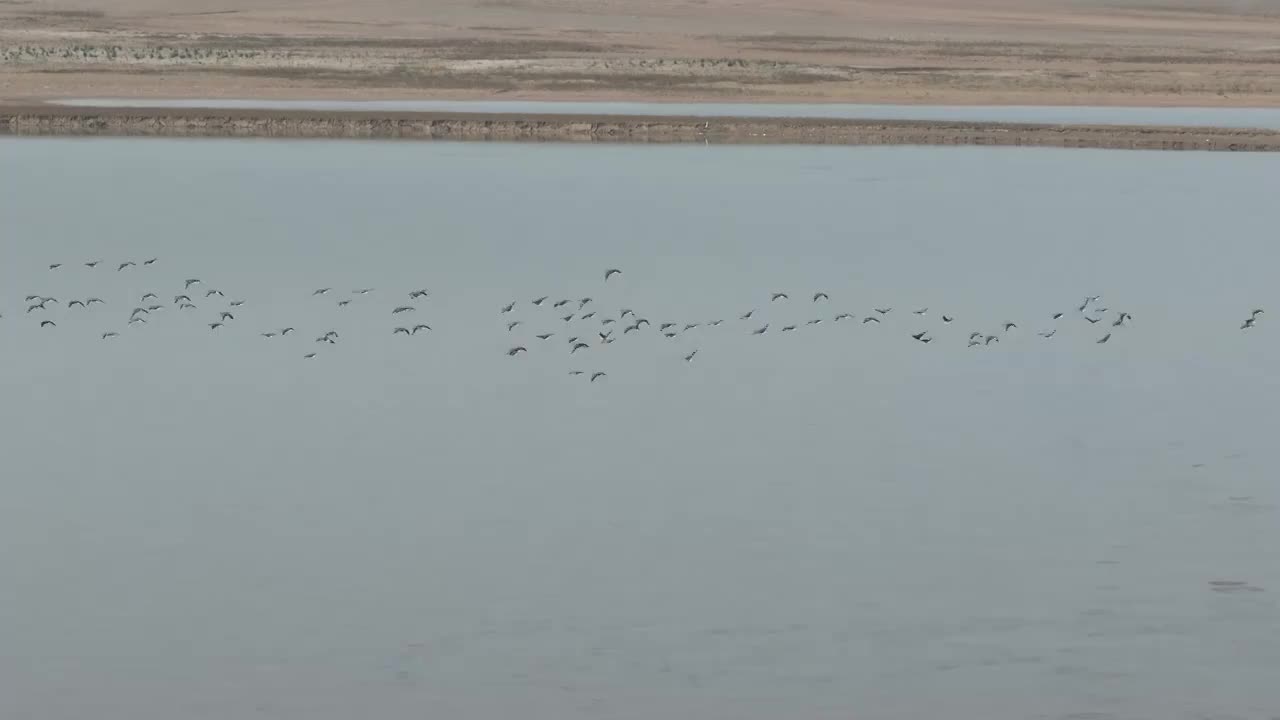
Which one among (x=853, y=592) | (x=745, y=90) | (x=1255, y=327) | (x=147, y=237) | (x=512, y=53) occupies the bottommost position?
(x=853, y=592)

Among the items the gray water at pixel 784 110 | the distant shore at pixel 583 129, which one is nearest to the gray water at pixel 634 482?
the distant shore at pixel 583 129

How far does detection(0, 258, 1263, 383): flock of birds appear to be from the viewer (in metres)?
22.7

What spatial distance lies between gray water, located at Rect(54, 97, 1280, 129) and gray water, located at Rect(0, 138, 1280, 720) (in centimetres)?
2470

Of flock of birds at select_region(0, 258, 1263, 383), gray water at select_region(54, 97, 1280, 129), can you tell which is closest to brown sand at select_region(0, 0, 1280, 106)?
gray water at select_region(54, 97, 1280, 129)

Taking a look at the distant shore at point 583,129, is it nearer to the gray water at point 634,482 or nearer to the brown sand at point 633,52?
the brown sand at point 633,52

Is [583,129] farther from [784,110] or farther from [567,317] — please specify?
[567,317]

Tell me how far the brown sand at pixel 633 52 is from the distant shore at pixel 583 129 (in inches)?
303

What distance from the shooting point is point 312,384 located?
19.6 meters

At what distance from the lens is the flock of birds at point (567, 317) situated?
74.4 ft

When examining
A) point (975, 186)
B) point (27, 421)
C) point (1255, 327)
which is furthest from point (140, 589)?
point (975, 186)

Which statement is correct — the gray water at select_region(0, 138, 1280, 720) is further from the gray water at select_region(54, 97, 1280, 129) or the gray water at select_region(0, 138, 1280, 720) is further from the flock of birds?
the gray water at select_region(54, 97, 1280, 129)

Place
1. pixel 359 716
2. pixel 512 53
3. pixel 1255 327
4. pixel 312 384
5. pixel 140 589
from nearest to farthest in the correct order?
pixel 359 716 → pixel 140 589 → pixel 312 384 → pixel 1255 327 → pixel 512 53

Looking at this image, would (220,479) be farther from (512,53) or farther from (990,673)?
(512,53)

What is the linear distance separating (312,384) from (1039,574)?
26.9 feet
